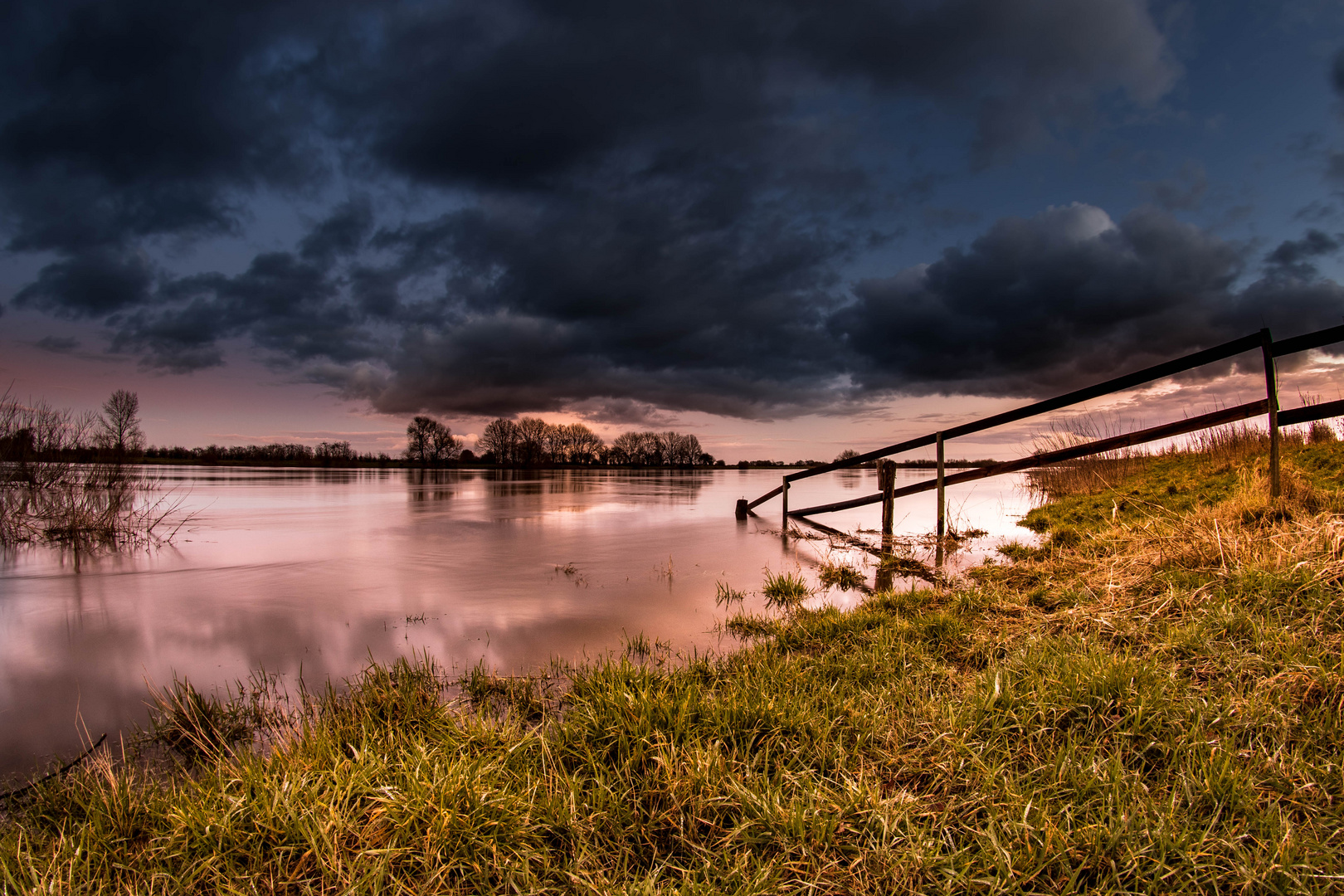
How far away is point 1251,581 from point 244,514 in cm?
2347

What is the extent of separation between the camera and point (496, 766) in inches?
91.3

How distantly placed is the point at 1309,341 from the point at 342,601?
32.9 feet

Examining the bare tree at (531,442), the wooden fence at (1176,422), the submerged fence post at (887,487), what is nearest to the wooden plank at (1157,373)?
the wooden fence at (1176,422)

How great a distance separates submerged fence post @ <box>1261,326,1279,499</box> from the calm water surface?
3595 millimetres

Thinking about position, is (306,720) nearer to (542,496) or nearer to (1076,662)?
(1076,662)

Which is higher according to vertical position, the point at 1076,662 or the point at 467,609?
the point at 1076,662

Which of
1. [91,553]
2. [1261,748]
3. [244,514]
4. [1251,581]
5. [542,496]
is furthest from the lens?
[542,496]

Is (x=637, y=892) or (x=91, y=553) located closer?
(x=637, y=892)

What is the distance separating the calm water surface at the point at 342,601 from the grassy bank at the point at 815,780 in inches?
50.4

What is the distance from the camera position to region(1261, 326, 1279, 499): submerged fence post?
15.7ft

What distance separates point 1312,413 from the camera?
15.3ft

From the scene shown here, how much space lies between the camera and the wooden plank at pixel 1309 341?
4.47 meters

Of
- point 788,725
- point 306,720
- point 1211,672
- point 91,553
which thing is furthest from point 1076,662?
point 91,553

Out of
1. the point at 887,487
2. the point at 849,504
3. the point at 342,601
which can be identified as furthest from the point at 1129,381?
the point at 342,601
